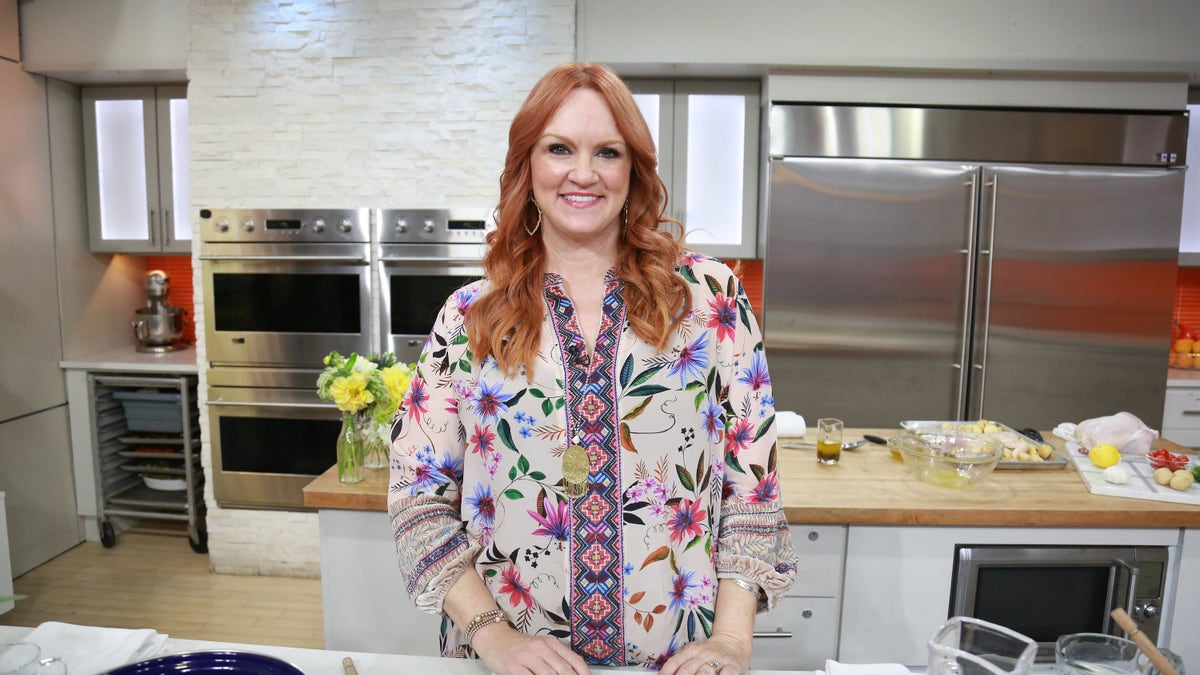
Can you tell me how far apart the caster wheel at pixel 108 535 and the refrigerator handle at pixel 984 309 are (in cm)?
434

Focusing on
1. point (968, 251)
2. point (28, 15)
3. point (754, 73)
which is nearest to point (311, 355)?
point (28, 15)

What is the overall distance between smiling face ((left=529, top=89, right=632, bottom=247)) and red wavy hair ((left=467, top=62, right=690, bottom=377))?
17mm

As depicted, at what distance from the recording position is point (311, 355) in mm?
3467

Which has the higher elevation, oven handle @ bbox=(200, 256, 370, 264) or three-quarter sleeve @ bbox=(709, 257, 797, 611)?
oven handle @ bbox=(200, 256, 370, 264)

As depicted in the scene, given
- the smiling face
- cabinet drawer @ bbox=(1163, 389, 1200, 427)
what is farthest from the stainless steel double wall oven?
cabinet drawer @ bbox=(1163, 389, 1200, 427)

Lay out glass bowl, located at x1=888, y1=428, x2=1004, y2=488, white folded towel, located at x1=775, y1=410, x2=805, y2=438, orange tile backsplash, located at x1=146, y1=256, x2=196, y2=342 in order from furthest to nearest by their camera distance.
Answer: orange tile backsplash, located at x1=146, y1=256, x2=196, y2=342 → white folded towel, located at x1=775, y1=410, x2=805, y2=438 → glass bowl, located at x1=888, y1=428, x2=1004, y2=488

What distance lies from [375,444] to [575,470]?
1075mm

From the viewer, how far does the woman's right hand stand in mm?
997

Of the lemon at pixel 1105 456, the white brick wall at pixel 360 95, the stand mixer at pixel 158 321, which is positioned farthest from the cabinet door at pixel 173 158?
the lemon at pixel 1105 456

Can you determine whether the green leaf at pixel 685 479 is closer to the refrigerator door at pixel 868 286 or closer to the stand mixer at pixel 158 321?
the refrigerator door at pixel 868 286

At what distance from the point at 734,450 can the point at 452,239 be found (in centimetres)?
244

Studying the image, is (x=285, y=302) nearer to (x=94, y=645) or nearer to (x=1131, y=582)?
(x=94, y=645)

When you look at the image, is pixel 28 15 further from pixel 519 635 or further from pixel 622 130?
pixel 519 635

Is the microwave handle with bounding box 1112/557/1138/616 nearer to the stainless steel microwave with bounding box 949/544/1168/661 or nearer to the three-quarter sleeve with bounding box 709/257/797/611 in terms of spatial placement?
the stainless steel microwave with bounding box 949/544/1168/661
